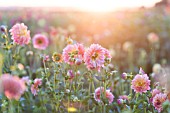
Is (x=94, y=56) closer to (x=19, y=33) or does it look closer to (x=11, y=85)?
(x=19, y=33)

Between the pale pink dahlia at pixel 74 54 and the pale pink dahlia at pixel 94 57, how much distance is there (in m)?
0.11

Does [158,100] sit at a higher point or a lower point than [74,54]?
lower

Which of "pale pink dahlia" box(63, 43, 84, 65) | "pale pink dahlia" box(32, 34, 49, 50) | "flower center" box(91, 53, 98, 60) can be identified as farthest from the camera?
"pale pink dahlia" box(32, 34, 49, 50)

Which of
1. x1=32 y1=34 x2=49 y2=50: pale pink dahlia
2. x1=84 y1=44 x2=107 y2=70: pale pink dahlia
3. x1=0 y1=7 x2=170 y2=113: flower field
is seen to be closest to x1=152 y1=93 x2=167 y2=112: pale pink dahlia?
x1=0 y1=7 x2=170 y2=113: flower field

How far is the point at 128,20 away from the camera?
7.48m

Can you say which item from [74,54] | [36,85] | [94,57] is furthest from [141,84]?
[36,85]

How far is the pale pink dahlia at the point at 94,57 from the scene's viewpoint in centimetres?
215

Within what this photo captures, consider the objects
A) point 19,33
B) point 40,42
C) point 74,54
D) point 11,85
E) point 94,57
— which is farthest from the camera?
point 40,42

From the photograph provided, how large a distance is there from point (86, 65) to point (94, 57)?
0.19m

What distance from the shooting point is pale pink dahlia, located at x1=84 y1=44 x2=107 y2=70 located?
7.06ft

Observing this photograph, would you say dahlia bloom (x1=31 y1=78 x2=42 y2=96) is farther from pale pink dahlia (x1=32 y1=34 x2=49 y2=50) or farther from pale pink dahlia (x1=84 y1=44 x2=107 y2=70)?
pale pink dahlia (x1=32 y1=34 x2=49 y2=50)

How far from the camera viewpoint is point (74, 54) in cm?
227

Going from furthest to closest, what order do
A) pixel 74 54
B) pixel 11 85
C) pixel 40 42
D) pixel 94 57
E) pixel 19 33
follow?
1. pixel 40 42
2. pixel 19 33
3. pixel 74 54
4. pixel 94 57
5. pixel 11 85

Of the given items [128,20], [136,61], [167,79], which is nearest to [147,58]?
[136,61]
